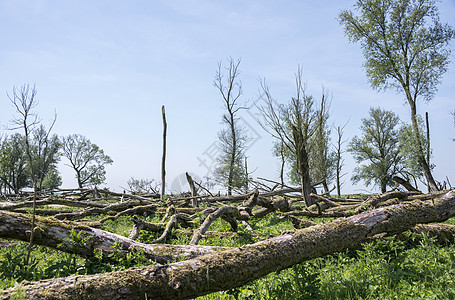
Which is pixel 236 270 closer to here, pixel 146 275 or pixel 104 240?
pixel 146 275

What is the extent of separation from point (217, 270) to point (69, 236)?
2.56m

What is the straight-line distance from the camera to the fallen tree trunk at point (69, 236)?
174 inches

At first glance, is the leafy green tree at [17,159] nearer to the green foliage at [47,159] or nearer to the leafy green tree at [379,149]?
the green foliage at [47,159]

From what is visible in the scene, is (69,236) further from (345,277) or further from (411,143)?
(411,143)

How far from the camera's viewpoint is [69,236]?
4.52 m

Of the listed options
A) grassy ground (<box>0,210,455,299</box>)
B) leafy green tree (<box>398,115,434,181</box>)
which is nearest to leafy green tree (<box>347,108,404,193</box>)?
leafy green tree (<box>398,115,434,181</box>)

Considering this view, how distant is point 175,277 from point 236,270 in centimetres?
68

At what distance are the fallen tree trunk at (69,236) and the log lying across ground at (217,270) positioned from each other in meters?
1.32

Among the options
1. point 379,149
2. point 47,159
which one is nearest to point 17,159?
point 47,159

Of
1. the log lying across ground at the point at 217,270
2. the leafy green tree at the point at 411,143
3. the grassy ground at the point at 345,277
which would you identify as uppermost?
the leafy green tree at the point at 411,143

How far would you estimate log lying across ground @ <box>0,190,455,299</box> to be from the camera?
2727mm

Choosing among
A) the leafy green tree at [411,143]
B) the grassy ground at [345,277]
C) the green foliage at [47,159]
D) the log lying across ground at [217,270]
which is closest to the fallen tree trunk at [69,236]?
the grassy ground at [345,277]

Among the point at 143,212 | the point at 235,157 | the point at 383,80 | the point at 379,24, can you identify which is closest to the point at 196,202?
the point at 143,212

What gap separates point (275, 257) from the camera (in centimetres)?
363
